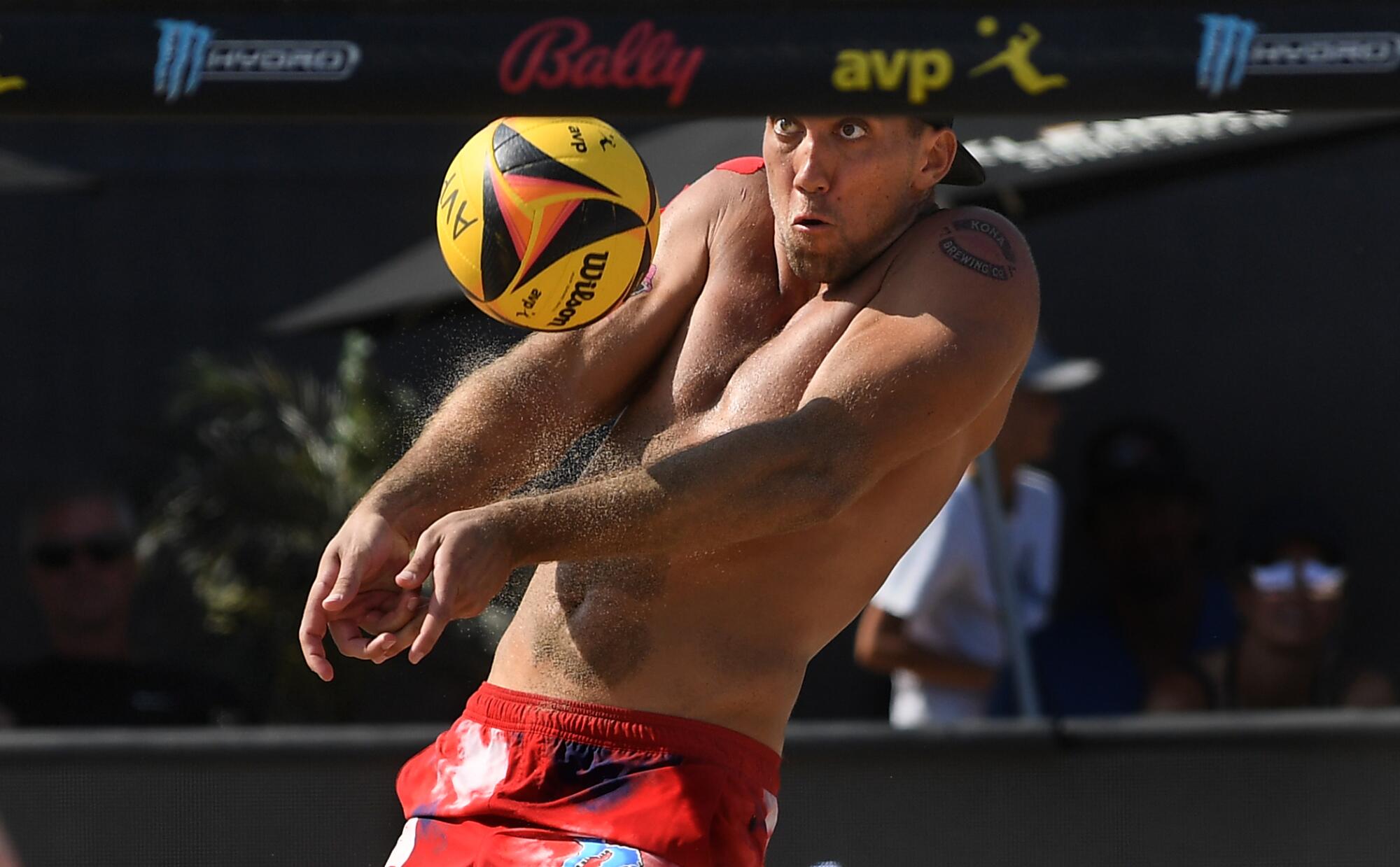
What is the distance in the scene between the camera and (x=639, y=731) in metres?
2.67

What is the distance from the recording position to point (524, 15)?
225cm

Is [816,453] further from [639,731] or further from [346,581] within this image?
[346,581]

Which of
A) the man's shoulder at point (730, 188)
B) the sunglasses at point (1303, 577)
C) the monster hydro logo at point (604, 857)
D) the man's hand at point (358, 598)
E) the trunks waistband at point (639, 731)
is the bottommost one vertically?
the sunglasses at point (1303, 577)

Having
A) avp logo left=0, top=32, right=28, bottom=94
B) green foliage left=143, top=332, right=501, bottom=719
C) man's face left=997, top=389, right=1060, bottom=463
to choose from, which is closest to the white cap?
man's face left=997, top=389, right=1060, bottom=463

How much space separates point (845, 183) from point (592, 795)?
97cm

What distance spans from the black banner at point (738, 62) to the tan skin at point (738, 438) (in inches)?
9.1

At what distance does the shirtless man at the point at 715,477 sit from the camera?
2.47m

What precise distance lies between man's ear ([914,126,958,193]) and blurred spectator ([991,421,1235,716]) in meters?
2.56

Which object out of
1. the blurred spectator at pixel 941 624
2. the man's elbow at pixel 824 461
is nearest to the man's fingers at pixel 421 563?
the man's elbow at pixel 824 461

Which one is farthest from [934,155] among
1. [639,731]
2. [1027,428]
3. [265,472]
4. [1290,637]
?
[265,472]

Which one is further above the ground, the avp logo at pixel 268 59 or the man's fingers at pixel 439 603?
the avp logo at pixel 268 59

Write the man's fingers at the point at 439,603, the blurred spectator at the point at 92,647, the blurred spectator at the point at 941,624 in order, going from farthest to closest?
the blurred spectator at the point at 92,647, the blurred spectator at the point at 941,624, the man's fingers at the point at 439,603

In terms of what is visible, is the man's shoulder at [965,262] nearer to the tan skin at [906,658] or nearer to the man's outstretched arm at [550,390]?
the man's outstretched arm at [550,390]

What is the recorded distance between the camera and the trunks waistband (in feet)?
8.75
